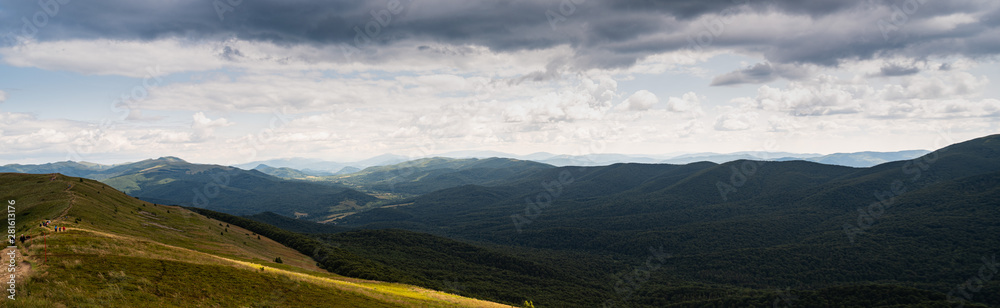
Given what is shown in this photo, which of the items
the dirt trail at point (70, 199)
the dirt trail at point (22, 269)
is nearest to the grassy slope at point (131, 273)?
the dirt trail at point (70, 199)

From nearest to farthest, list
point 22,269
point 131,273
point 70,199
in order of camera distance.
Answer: point 22,269, point 131,273, point 70,199

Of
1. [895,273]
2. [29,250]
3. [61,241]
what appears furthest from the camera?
[895,273]

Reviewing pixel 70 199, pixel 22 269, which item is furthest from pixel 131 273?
pixel 70 199

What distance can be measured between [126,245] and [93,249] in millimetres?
6442

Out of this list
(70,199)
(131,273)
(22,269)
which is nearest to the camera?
(22,269)

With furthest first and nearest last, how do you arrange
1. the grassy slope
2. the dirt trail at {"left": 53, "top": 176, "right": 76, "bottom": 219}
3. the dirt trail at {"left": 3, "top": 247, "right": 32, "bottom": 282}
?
the dirt trail at {"left": 53, "top": 176, "right": 76, "bottom": 219} < the grassy slope < the dirt trail at {"left": 3, "top": 247, "right": 32, "bottom": 282}

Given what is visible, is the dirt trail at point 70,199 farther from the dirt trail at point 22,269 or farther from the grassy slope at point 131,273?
the dirt trail at point 22,269

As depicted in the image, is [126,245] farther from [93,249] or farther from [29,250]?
[29,250]

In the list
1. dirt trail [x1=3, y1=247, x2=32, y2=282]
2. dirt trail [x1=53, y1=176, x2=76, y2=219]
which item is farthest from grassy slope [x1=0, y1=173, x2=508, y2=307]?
dirt trail [x1=3, y1=247, x2=32, y2=282]

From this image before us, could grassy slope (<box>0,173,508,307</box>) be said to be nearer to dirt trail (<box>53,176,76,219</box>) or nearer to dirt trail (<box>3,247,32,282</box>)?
dirt trail (<box>53,176,76,219</box>)

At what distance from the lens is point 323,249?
113 metres

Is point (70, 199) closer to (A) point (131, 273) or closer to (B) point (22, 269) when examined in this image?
(A) point (131, 273)

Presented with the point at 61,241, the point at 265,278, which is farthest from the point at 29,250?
the point at 265,278

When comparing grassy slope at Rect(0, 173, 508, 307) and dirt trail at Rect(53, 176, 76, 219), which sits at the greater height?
dirt trail at Rect(53, 176, 76, 219)
